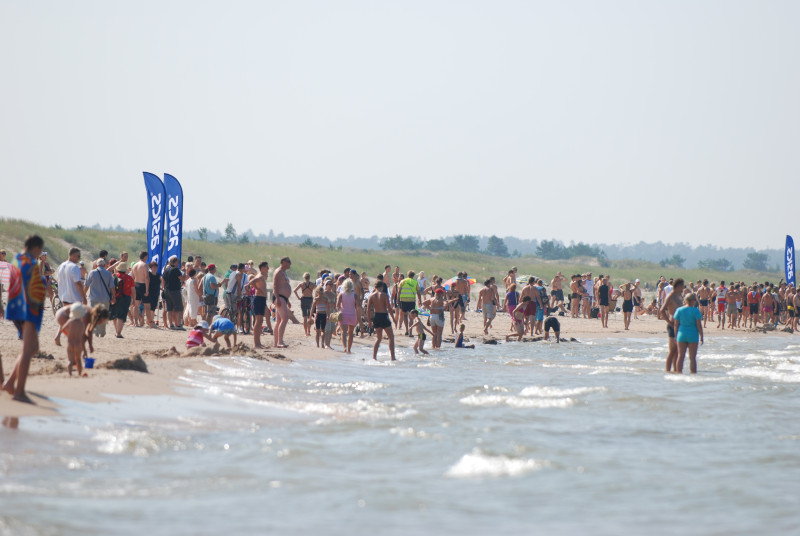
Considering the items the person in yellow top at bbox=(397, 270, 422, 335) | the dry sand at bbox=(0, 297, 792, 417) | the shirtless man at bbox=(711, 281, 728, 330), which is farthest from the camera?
the shirtless man at bbox=(711, 281, 728, 330)

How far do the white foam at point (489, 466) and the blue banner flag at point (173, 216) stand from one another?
13920mm

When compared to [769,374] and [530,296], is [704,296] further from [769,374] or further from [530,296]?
[769,374]

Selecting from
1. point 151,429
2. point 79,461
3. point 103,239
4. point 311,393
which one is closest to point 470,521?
point 79,461

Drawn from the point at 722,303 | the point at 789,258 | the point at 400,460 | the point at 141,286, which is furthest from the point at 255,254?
the point at 400,460

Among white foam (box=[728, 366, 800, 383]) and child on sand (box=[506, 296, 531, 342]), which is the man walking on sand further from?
child on sand (box=[506, 296, 531, 342])

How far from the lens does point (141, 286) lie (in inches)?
717

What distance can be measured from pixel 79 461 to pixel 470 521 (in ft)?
10.2

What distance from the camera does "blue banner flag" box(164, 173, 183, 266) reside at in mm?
20719

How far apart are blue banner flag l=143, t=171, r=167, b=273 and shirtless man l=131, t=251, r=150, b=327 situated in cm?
174

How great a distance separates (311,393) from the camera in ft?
38.1

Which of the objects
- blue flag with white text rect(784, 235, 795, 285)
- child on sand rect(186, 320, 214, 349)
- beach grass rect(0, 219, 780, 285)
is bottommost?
child on sand rect(186, 320, 214, 349)

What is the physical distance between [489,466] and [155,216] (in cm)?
1492

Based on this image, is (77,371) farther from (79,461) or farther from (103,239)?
(103,239)

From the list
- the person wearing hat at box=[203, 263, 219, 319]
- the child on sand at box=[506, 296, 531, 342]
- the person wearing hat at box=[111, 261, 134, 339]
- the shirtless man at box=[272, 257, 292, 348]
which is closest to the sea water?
the shirtless man at box=[272, 257, 292, 348]
